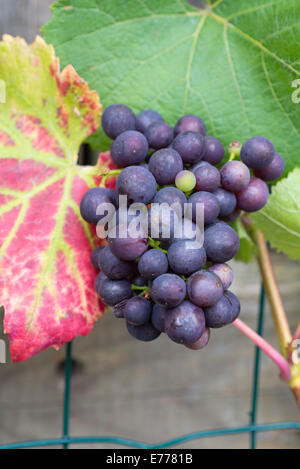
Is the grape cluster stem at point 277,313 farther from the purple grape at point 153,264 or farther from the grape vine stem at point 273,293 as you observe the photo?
the purple grape at point 153,264

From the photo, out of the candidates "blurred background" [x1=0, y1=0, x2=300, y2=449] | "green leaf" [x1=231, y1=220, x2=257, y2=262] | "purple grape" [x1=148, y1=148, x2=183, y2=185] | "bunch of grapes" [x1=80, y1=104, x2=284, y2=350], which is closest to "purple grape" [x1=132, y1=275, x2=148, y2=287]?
"bunch of grapes" [x1=80, y1=104, x2=284, y2=350]

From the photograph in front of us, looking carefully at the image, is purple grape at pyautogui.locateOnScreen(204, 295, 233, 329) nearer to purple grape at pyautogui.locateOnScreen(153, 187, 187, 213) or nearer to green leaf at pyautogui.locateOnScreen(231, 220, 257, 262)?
purple grape at pyautogui.locateOnScreen(153, 187, 187, 213)

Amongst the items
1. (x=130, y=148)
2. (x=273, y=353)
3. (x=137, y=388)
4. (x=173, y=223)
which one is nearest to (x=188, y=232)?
(x=173, y=223)

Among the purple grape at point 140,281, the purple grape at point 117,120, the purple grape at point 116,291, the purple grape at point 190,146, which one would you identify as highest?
the purple grape at point 117,120

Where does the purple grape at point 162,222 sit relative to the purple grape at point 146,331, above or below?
above

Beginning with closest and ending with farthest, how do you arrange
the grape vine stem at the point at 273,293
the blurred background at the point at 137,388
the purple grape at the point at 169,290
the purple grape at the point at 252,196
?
Answer: the purple grape at the point at 169,290 < the purple grape at the point at 252,196 < the grape vine stem at the point at 273,293 < the blurred background at the point at 137,388

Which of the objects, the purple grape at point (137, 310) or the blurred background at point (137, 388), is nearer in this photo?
the purple grape at point (137, 310)

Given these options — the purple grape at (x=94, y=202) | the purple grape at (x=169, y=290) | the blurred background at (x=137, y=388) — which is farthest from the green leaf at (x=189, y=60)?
the blurred background at (x=137, y=388)
